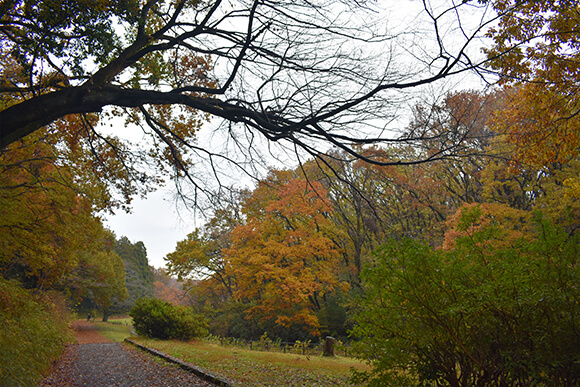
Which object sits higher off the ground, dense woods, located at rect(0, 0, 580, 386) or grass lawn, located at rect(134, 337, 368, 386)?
dense woods, located at rect(0, 0, 580, 386)

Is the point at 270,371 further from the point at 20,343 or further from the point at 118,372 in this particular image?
the point at 20,343

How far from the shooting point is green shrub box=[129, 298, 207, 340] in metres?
14.8

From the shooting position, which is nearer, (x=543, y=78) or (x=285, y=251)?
(x=543, y=78)

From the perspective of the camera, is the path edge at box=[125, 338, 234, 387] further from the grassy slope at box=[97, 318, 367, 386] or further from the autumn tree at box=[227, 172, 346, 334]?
the autumn tree at box=[227, 172, 346, 334]

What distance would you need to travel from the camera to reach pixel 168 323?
14.8 metres

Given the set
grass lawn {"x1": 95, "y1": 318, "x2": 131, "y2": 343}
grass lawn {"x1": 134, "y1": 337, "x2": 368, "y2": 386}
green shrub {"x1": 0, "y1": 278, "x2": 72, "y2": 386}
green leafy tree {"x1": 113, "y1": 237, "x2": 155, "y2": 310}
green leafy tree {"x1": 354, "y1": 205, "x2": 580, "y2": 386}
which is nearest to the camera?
green leafy tree {"x1": 354, "y1": 205, "x2": 580, "y2": 386}

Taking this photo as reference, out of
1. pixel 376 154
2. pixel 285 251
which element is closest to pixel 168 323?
pixel 285 251

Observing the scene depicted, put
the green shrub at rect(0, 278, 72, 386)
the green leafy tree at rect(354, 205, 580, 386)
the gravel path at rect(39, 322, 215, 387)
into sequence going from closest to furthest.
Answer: the green leafy tree at rect(354, 205, 580, 386) < the green shrub at rect(0, 278, 72, 386) < the gravel path at rect(39, 322, 215, 387)

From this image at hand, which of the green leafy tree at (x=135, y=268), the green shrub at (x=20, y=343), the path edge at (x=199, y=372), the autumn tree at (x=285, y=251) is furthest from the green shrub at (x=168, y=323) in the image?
the green leafy tree at (x=135, y=268)

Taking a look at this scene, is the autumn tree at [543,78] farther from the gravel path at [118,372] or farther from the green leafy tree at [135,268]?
the green leafy tree at [135,268]

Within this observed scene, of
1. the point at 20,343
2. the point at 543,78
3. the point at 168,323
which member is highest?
the point at 543,78

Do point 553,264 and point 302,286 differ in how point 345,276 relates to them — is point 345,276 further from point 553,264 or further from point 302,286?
point 553,264

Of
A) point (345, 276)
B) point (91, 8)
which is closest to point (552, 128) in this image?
point (91, 8)

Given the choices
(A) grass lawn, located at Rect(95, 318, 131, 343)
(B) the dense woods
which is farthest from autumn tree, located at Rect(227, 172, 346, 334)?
(A) grass lawn, located at Rect(95, 318, 131, 343)
